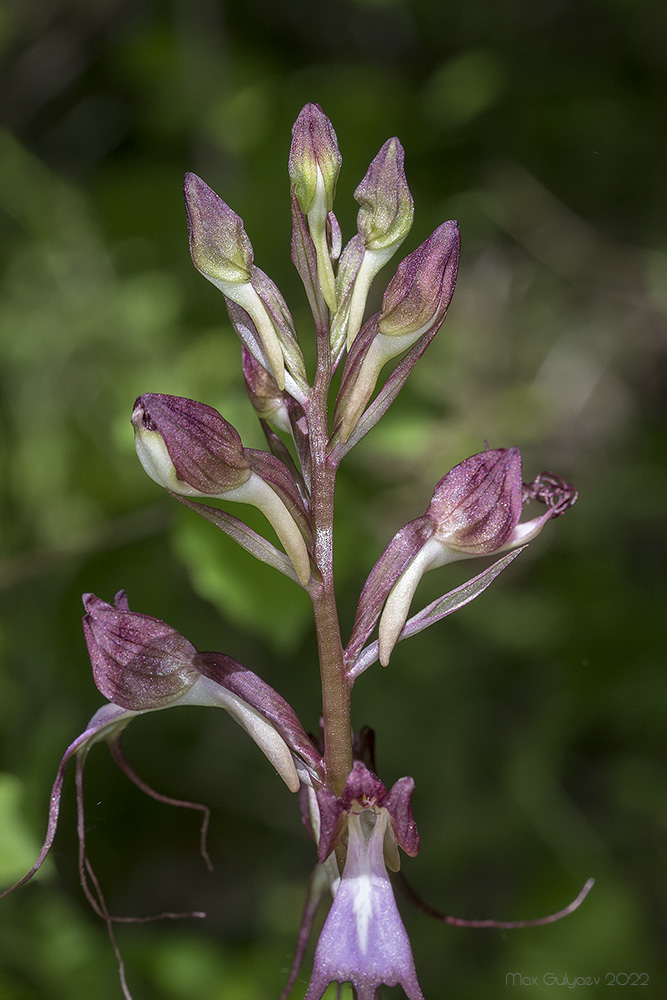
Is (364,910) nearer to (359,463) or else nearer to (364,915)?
(364,915)

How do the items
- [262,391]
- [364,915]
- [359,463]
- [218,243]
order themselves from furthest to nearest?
[359,463] < [262,391] < [218,243] < [364,915]

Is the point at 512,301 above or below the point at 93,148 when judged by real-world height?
below

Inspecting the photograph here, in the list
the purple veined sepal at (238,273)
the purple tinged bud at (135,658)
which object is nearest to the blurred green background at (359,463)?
the purple tinged bud at (135,658)

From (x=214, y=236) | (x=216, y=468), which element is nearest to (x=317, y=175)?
(x=214, y=236)

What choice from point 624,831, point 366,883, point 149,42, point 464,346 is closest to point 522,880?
point 624,831

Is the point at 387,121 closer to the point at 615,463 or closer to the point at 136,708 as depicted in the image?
the point at 615,463

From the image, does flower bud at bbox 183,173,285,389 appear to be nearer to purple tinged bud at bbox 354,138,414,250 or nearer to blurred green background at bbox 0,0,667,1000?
purple tinged bud at bbox 354,138,414,250

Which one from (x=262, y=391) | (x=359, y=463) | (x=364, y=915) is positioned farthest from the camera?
(x=359, y=463)
